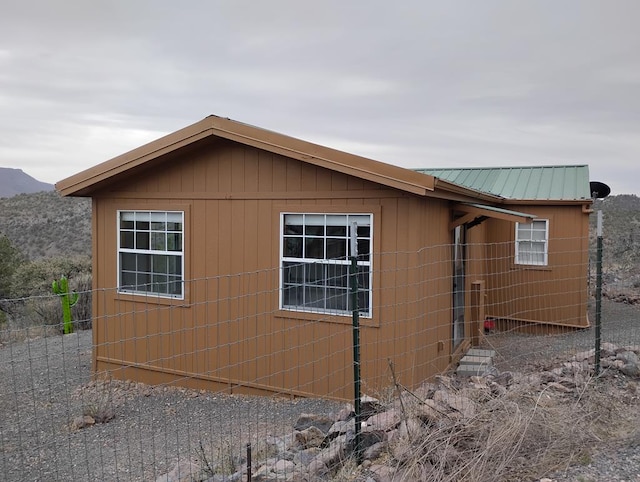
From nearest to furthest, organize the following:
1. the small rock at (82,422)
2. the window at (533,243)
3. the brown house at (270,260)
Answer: the small rock at (82,422), the brown house at (270,260), the window at (533,243)

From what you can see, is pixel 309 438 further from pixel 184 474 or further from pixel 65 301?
pixel 65 301

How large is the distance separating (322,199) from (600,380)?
3.95 m

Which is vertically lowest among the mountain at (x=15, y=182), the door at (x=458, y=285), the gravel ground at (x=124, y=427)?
the gravel ground at (x=124, y=427)

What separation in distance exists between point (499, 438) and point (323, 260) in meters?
3.78

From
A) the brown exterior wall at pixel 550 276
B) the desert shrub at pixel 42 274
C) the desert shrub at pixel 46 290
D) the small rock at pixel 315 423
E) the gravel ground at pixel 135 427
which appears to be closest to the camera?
the gravel ground at pixel 135 427

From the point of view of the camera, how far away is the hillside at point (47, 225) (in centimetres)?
2969

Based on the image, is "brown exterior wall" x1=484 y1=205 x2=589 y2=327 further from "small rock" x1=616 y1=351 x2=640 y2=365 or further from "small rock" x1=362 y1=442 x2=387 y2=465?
"small rock" x1=362 y1=442 x2=387 y2=465

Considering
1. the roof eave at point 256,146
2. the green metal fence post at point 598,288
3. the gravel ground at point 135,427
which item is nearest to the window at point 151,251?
the roof eave at point 256,146

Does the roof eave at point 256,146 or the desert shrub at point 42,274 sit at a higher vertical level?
the roof eave at point 256,146

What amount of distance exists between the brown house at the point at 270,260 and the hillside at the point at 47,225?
21013mm

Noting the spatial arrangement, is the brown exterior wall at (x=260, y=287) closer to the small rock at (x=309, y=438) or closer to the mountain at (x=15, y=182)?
the small rock at (x=309, y=438)

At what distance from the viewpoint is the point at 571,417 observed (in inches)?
185

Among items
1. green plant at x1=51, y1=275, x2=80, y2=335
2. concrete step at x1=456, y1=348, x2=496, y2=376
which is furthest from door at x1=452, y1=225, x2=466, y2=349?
green plant at x1=51, y1=275, x2=80, y2=335

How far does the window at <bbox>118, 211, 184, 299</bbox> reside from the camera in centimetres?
842
